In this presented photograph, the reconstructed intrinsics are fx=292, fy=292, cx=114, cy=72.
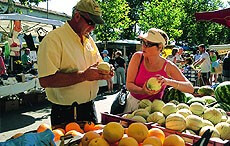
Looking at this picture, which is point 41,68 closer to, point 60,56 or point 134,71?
point 60,56

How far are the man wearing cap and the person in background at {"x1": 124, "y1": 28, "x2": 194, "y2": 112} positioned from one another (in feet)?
1.60

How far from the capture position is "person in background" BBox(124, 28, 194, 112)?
2.87 metres

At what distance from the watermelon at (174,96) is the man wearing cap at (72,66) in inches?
33.9

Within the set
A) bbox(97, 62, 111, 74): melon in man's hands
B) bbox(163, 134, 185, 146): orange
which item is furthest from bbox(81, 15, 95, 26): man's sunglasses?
bbox(163, 134, 185, 146): orange

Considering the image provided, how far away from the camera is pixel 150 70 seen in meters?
2.98

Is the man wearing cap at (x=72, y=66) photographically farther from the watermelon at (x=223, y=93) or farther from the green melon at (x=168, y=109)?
the watermelon at (x=223, y=93)

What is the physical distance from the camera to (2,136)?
5.68 m

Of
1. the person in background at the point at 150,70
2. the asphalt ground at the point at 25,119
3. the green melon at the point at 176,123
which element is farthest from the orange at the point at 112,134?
the asphalt ground at the point at 25,119

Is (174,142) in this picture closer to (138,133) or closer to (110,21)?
(138,133)

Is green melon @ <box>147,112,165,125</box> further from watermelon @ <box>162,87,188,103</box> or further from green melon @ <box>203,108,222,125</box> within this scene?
watermelon @ <box>162,87,188,103</box>

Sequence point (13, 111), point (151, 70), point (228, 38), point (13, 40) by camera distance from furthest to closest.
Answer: point (228, 38)
point (13, 40)
point (13, 111)
point (151, 70)

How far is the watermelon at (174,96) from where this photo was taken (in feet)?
9.93

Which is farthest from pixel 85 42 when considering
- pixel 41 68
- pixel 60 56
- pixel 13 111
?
pixel 13 111

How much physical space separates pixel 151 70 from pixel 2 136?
3.93m
